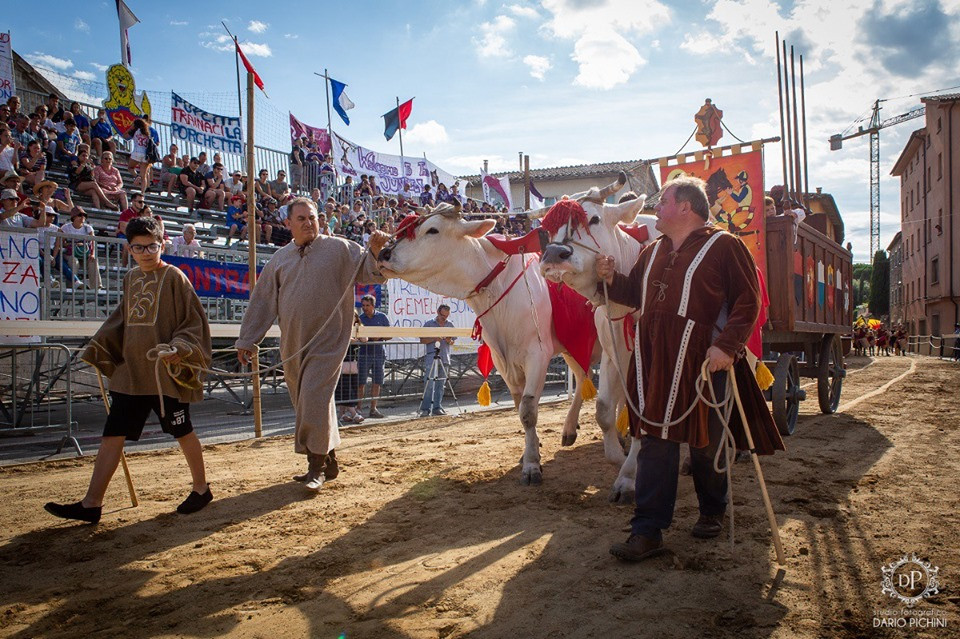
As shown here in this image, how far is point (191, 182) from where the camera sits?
46.9ft

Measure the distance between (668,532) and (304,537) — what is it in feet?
6.77

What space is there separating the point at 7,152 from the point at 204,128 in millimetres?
5373

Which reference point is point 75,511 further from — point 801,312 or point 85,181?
point 85,181

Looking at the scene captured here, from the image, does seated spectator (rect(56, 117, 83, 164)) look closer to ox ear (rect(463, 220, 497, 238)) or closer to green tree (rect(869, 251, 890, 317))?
ox ear (rect(463, 220, 497, 238))

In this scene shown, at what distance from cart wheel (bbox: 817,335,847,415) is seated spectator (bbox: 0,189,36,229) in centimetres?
1073

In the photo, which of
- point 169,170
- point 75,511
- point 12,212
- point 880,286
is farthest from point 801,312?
point 880,286

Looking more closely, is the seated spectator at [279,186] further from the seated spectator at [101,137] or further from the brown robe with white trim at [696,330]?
the brown robe with white trim at [696,330]

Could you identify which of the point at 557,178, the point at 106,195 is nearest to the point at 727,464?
the point at 106,195

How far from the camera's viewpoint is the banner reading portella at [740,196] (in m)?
6.89

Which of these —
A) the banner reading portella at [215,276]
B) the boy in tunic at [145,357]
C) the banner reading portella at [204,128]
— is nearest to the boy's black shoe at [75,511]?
the boy in tunic at [145,357]

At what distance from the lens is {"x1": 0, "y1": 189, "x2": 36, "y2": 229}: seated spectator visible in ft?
29.5

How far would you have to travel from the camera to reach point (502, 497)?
14.6 feet

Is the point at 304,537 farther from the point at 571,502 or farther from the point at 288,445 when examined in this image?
the point at 288,445

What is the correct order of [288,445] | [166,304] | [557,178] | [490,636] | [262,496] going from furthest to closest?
1. [557,178]
2. [288,445]
3. [262,496]
4. [166,304]
5. [490,636]
